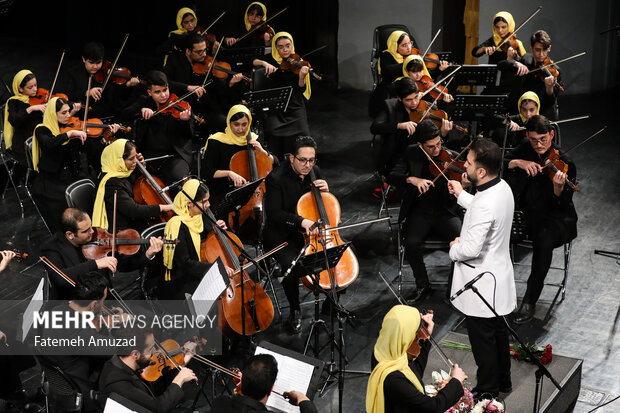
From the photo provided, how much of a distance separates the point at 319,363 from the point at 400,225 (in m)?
2.24

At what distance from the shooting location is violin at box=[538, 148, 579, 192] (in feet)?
18.6

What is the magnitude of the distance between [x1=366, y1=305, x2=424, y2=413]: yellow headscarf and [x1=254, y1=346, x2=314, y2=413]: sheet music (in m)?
0.35

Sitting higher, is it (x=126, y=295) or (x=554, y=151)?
(x=554, y=151)

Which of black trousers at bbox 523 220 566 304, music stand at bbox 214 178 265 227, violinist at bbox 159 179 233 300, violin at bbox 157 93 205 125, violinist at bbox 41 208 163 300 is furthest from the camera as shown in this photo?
violin at bbox 157 93 205 125

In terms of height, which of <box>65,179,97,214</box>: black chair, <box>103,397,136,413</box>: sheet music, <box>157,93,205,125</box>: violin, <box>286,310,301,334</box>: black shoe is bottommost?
<box>286,310,301,334</box>: black shoe

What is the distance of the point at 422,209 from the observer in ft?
19.5

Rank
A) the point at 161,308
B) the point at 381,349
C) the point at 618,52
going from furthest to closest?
1. the point at 618,52
2. the point at 161,308
3. the point at 381,349

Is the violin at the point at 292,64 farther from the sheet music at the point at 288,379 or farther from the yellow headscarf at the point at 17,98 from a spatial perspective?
the sheet music at the point at 288,379

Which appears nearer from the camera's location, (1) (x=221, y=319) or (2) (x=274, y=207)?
(1) (x=221, y=319)

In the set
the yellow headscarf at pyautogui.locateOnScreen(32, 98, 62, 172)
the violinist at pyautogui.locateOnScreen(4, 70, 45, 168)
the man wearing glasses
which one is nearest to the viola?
the violinist at pyautogui.locateOnScreen(4, 70, 45, 168)

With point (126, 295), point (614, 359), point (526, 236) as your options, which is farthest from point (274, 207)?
point (614, 359)

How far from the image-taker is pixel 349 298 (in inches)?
237

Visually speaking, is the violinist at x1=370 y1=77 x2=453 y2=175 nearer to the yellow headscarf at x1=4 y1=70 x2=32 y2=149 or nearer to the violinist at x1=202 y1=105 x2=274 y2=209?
the violinist at x1=202 y1=105 x2=274 y2=209

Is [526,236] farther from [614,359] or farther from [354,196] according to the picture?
[354,196]
